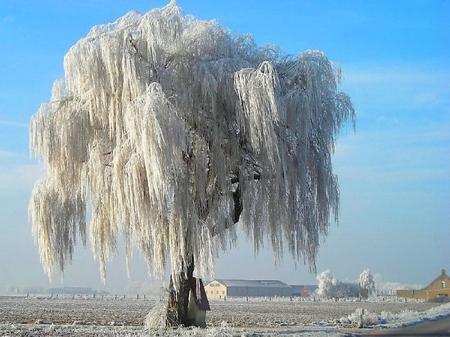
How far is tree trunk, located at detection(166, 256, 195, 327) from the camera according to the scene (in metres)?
17.8

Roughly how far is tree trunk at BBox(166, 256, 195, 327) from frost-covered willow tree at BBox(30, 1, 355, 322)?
0.31ft

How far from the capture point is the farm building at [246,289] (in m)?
103

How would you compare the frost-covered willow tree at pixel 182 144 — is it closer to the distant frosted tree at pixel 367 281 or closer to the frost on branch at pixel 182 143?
the frost on branch at pixel 182 143

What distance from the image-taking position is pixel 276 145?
16.1m

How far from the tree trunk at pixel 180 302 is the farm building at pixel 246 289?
83.5 meters

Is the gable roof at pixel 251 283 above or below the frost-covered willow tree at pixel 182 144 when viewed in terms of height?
below

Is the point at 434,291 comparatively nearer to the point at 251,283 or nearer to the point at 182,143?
the point at 251,283

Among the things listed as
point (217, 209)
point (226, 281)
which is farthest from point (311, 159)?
point (226, 281)

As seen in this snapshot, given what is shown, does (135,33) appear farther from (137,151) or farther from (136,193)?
(136,193)

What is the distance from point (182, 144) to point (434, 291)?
6844 cm

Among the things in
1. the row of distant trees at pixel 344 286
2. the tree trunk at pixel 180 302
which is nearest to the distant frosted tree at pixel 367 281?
the row of distant trees at pixel 344 286

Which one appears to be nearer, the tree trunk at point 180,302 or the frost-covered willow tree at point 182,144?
the frost-covered willow tree at point 182,144

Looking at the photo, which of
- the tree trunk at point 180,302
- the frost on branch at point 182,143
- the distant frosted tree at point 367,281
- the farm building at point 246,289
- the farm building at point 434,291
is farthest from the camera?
the farm building at point 246,289

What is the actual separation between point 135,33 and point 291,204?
6560 mm
